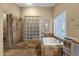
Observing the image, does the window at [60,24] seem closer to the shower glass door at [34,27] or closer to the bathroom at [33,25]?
the bathroom at [33,25]

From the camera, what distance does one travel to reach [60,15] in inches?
108

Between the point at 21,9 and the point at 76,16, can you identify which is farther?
the point at 21,9

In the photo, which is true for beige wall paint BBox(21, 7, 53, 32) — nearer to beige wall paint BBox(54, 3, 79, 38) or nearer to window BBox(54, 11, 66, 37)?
window BBox(54, 11, 66, 37)

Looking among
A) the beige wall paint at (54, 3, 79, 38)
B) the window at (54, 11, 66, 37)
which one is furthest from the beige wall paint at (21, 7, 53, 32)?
the beige wall paint at (54, 3, 79, 38)

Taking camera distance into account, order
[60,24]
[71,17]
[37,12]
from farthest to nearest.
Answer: [37,12] → [60,24] → [71,17]

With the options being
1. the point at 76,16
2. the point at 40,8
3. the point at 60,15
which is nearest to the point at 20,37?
the point at 40,8

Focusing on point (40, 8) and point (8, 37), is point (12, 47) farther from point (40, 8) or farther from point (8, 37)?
point (40, 8)

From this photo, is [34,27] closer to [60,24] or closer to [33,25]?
[33,25]

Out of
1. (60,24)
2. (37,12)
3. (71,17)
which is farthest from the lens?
(37,12)

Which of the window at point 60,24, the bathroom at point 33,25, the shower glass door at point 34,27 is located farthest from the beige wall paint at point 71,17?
the shower glass door at point 34,27

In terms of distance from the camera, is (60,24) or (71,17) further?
(60,24)

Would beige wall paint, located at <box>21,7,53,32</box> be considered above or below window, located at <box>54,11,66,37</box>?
above

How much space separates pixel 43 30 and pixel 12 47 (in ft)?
3.30

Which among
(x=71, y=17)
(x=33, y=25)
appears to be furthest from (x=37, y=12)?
(x=71, y=17)
